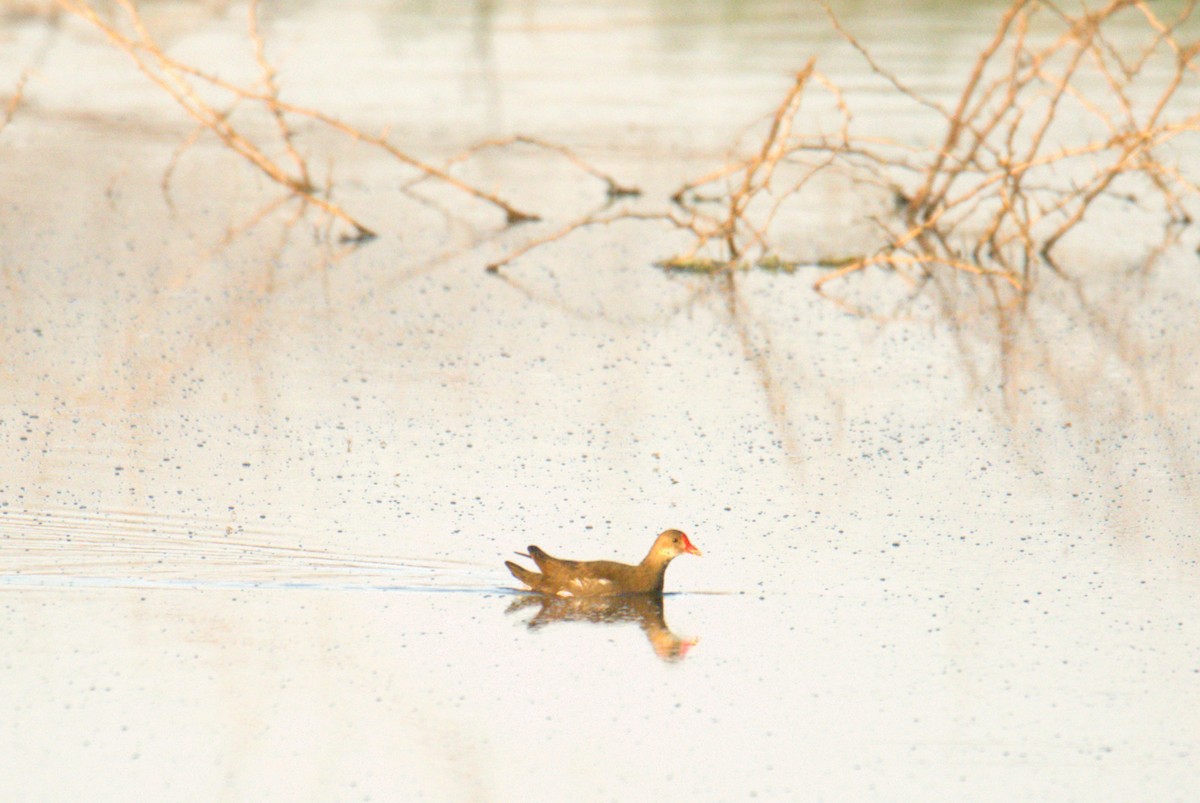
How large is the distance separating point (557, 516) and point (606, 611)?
1.06 metres

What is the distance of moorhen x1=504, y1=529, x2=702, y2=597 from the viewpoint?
673 centimetres

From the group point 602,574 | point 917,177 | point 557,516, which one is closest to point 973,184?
point 917,177

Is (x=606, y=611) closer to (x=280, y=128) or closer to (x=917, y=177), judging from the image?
(x=280, y=128)

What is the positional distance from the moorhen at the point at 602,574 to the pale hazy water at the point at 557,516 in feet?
0.50

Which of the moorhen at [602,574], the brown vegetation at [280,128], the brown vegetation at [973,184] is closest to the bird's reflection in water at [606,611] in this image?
the moorhen at [602,574]

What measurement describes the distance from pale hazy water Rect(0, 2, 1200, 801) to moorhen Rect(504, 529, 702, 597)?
0.15 metres

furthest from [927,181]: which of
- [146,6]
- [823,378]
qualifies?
[146,6]

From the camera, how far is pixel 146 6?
31.1m

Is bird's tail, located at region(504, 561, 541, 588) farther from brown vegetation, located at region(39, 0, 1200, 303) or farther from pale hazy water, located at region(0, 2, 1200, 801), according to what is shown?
brown vegetation, located at region(39, 0, 1200, 303)

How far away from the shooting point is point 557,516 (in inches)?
303

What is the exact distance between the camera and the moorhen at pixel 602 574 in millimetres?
6730

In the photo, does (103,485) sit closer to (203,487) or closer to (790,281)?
(203,487)

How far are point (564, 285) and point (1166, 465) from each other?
4.73 metres

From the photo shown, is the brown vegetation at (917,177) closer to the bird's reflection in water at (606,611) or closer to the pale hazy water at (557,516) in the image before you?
the pale hazy water at (557,516)
